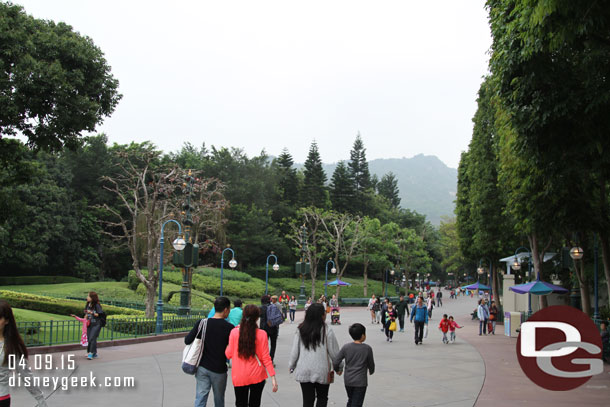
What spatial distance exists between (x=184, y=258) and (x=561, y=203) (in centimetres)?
1289

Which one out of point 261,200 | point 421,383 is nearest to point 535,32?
point 421,383

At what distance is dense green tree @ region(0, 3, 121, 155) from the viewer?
46.0 ft

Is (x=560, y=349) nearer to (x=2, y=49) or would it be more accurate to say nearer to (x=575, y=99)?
(x=575, y=99)

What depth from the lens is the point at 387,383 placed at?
36.1ft

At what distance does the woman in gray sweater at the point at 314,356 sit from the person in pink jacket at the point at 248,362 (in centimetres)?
47

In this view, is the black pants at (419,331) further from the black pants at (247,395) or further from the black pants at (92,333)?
the black pants at (247,395)

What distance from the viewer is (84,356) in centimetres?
1347

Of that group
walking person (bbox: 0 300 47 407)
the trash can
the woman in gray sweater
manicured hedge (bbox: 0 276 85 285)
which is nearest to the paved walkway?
the woman in gray sweater

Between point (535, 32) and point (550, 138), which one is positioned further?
point (550, 138)

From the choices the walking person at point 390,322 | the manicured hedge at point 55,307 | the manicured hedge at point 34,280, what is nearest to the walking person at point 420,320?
the walking person at point 390,322

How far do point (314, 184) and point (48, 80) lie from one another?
57.9 meters

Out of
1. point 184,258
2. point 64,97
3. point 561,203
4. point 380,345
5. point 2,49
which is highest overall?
point 2,49

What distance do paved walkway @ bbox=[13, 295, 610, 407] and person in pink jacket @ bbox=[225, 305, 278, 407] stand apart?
2.76 m

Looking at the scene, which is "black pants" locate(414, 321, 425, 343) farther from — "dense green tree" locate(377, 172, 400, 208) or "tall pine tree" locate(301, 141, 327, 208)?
"dense green tree" locate(377, 172, 400, 208)
